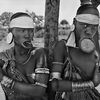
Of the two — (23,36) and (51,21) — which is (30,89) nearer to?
(23,36)

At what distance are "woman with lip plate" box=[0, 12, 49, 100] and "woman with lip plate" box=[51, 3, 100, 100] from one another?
0.14m

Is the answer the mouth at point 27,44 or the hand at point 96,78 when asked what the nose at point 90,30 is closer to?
the hand at point 96,78

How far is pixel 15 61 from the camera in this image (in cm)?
315

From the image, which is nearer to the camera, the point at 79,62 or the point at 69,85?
the point at 69,85

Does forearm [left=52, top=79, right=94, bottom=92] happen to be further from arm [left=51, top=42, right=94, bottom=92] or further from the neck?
the neck

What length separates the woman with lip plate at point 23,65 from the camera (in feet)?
9.95

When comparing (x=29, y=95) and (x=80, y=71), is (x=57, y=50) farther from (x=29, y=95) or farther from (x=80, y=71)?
(x=29, y=95)

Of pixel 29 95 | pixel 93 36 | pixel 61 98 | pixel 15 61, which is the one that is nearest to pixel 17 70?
pixel 15 61

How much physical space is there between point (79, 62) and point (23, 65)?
0.60m

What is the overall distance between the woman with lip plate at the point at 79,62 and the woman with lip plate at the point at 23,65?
0.14 meters

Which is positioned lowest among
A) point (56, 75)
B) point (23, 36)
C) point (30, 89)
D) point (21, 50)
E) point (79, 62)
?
point (30, 89)

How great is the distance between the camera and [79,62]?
3.12 metres

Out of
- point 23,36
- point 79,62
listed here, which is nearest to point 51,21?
point 23,36

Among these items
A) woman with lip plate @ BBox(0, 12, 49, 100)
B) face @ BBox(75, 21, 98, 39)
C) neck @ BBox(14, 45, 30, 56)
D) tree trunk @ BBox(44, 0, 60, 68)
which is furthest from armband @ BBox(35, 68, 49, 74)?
tree trunk @ BBox(44, 0, 60, 68)
